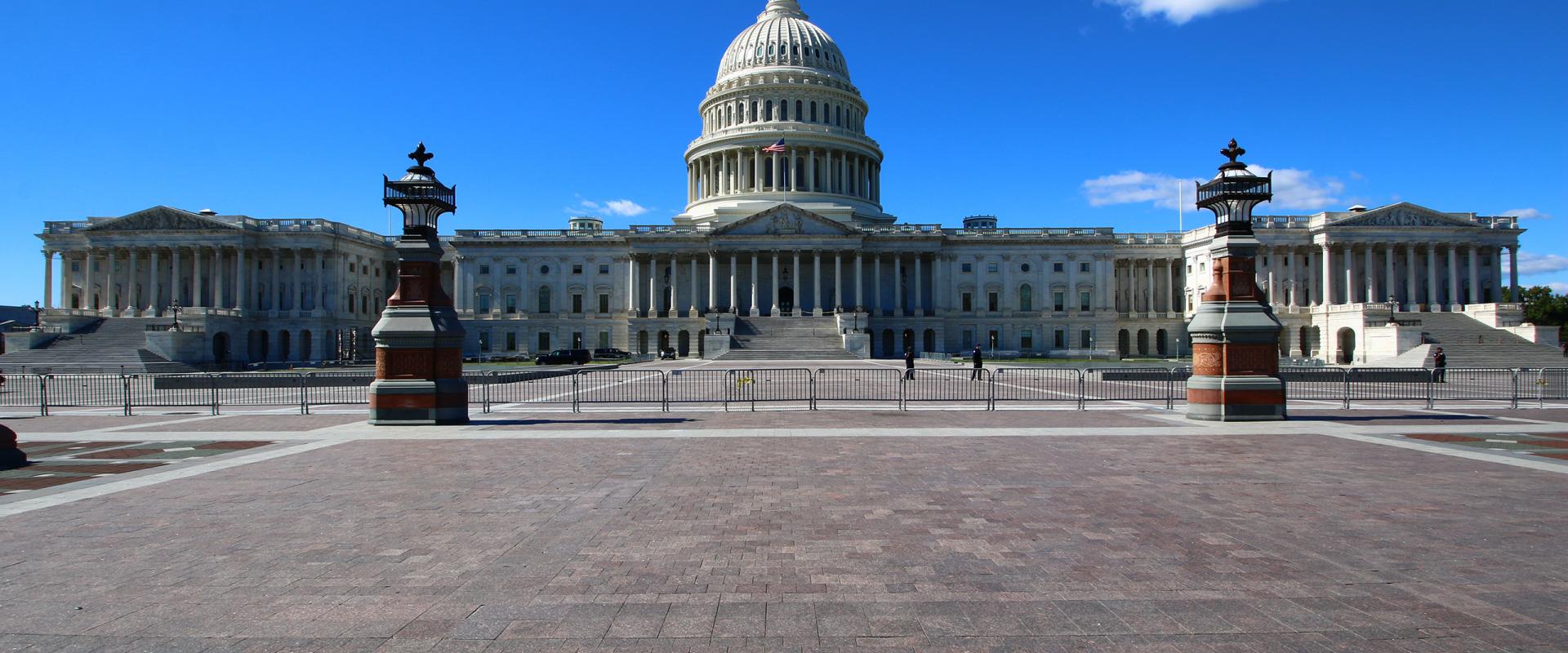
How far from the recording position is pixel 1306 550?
826 centimetres

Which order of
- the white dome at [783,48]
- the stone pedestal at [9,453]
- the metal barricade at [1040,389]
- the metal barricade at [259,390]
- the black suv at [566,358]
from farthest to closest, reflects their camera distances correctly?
1. the white dome at [783,48]
2. the black suv at [566,358]
3. the metal barricade at [259,390]
4. the metal barricade at [1040,389]
5. the stone pedestal at [9,453]

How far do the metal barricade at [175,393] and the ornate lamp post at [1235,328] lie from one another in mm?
28516

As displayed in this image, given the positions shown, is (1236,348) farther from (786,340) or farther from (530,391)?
(786,340)

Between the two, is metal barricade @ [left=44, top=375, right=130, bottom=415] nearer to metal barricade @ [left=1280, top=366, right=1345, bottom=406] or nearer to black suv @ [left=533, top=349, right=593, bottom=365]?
black suv @ [left=533, top=349, right=593, bottom=365]

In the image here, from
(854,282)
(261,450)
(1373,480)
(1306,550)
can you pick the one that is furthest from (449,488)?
(854,282)

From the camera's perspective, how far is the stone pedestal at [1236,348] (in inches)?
830

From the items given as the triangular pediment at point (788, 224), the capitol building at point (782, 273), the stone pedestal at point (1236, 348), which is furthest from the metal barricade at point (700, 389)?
the triangular pediment at point (788, 224)

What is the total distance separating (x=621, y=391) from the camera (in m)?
33.4

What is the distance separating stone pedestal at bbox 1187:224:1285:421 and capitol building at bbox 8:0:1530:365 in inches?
2354

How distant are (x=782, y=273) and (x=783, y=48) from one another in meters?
31.4

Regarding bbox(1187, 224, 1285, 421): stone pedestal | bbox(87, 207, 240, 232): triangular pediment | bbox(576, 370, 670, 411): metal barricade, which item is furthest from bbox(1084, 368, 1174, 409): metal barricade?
bbox(87, 207, 240, 232): triangular pediment

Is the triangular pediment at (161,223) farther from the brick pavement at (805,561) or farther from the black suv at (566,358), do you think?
the brick pavement at (805,561)

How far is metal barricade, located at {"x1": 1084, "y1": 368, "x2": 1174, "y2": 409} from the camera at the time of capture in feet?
95.9

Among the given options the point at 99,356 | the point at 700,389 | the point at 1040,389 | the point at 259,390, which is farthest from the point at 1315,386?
the point at 99,356
